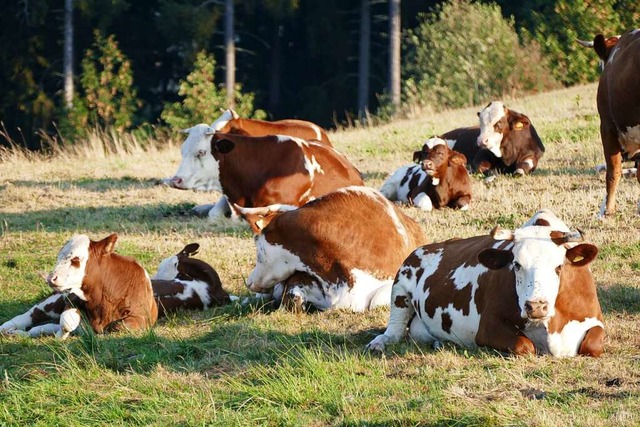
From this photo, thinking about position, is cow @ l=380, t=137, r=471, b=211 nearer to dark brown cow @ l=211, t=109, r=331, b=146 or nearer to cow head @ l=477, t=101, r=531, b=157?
dark brown cow @ l=211, t=109, r=331, b=146

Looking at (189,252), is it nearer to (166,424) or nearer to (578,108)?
(166,424)

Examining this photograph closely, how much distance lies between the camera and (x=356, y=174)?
14297 mm

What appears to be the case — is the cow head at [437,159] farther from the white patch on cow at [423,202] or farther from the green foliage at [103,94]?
the green foliage at [103,94]

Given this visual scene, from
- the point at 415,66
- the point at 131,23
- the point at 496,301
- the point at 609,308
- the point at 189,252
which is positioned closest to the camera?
the point at 496,301

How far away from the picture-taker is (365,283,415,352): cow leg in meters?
9.20

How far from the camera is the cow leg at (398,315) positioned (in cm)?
920

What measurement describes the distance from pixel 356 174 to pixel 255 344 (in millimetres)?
5435

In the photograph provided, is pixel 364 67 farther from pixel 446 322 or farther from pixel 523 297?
pixel 523 297

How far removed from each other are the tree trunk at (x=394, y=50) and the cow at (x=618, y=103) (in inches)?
1158

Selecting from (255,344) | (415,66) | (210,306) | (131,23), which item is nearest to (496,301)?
(255,344)

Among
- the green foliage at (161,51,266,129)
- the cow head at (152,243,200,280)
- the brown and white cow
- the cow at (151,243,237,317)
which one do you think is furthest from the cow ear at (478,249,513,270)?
the green foliage at (161,51,266,129)

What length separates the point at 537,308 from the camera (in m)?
7.78

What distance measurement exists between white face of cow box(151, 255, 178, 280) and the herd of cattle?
1 centimetres

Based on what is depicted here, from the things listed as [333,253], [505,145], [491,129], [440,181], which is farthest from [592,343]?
[491,129]
